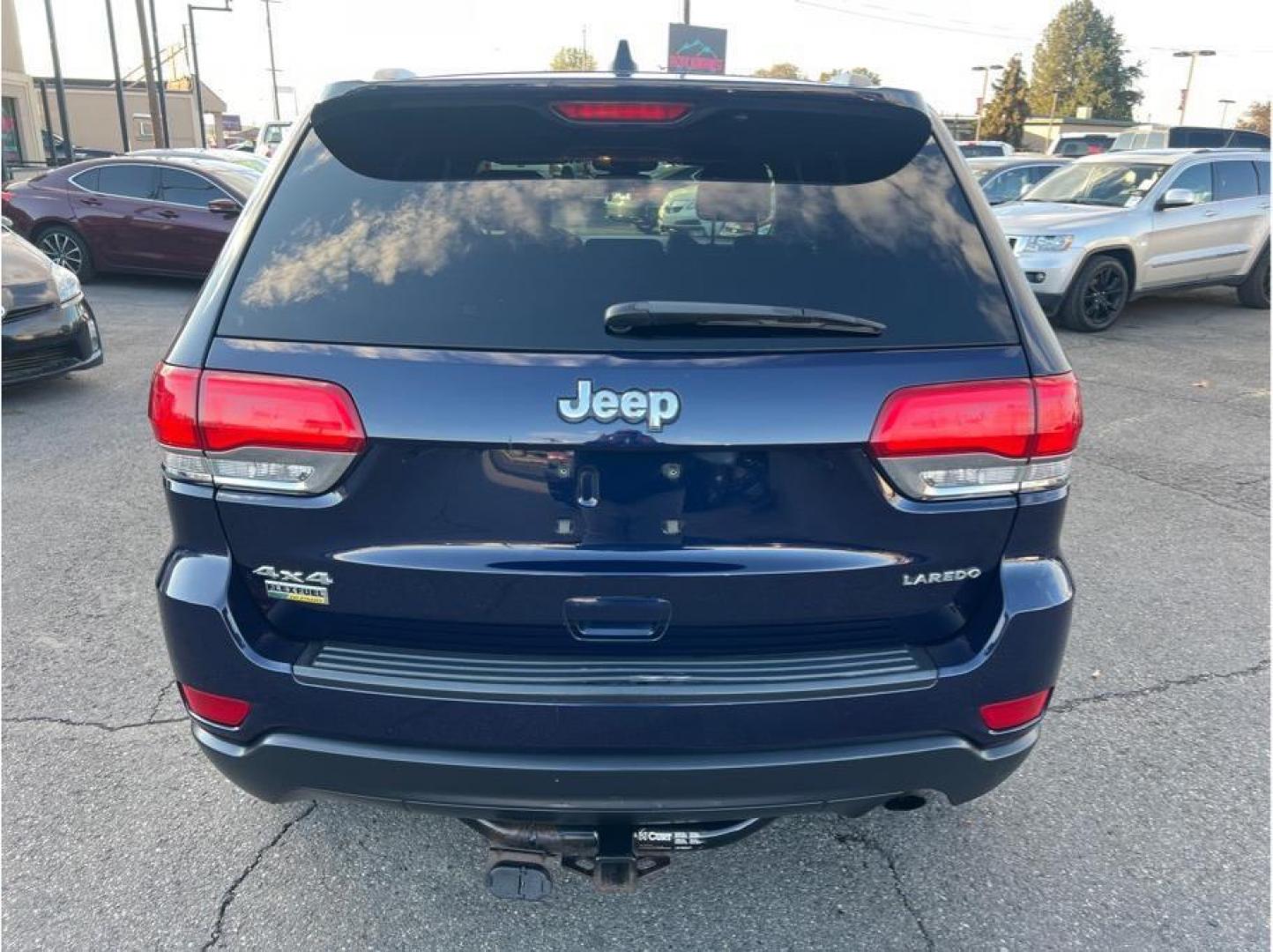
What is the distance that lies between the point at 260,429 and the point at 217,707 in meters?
0.61

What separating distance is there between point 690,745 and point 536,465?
627 millimetres

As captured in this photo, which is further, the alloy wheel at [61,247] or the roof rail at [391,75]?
the alloy wheel at [61,247]

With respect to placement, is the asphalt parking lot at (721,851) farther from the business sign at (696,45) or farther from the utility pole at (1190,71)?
the utility pole at (1190,71)

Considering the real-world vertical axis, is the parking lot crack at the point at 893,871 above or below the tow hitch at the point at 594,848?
below

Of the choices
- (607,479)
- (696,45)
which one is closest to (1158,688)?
(607,479)

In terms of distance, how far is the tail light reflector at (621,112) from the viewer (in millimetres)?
1952

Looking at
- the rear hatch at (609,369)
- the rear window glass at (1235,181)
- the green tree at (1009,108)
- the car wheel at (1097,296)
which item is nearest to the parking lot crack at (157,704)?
the rear hatch at (609,369)

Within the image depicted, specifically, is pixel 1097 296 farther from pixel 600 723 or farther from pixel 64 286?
pixel 600 723


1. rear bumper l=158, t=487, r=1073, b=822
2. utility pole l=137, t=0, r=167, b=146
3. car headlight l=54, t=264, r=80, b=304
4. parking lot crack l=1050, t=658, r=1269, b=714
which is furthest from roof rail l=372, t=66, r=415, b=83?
utility pole l=137, t=0, r=167, b=146

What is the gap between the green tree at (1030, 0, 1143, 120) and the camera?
78188 millimetres

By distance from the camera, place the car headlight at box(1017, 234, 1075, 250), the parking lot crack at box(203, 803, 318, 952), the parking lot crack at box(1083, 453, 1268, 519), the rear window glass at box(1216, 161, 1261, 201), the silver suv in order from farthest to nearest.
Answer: the rear window glass at box(1216, 161, 1261, 201)
the silver suv
the car headlight at box(1017, 234, 1075, 250)
the parking lot crack at box(1083, 453, 1268, 519)
the parking lot crack at box(203, 803, 318, 952)

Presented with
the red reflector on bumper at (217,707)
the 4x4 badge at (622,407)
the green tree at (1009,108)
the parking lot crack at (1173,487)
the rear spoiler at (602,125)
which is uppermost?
the green tree at (1009,108)

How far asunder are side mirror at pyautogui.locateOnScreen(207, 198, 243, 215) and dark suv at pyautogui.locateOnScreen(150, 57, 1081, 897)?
10.9 m

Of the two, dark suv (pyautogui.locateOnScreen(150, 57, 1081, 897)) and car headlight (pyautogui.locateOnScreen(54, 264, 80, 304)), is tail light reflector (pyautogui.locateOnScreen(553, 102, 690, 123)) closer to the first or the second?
dark suv (pyautogui.locateOnScreen(150, 57, 1081, 897))
